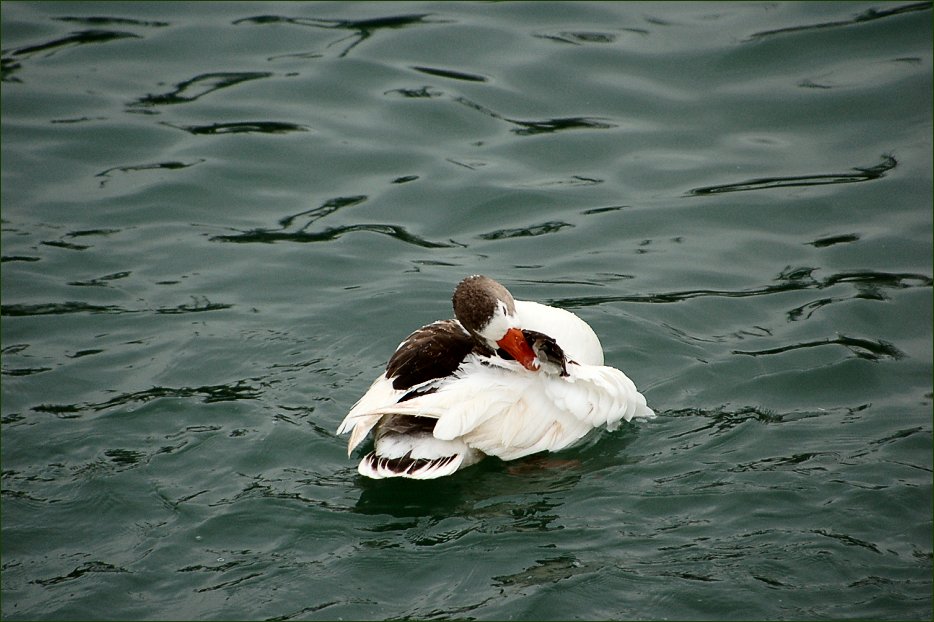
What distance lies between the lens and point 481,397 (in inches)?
249

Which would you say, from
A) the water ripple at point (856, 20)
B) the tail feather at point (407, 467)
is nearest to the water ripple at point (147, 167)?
the tail feather at point (407, 467)

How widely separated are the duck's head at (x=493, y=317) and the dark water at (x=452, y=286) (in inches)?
26.4

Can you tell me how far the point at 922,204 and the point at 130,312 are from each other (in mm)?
6377

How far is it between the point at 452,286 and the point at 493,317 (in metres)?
1.94

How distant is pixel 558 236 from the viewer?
9.20 meters

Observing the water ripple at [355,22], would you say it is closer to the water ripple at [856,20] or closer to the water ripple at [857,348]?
the water ripple at [856,20]

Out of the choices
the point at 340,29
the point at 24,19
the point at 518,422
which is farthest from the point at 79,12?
the point at 518,422

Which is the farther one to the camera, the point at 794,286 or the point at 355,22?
the point at 355,22

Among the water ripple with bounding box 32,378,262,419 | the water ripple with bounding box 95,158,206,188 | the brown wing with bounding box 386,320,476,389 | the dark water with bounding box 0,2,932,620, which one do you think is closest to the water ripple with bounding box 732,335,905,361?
the dark water with bounding box 0,2,932,620

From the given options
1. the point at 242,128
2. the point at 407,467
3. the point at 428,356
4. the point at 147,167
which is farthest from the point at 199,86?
the point at 407,467

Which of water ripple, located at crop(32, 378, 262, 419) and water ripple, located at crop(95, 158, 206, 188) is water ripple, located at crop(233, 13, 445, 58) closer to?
water ripple, located at crop(95, 158, 206, 188)

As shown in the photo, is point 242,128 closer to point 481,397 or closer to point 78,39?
point 78,39

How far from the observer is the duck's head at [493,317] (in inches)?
254

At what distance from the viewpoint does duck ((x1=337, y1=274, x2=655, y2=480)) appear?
6.14 m
